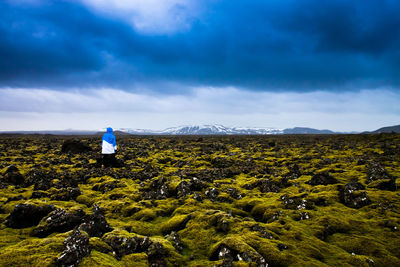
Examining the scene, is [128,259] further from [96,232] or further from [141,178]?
[141,178]

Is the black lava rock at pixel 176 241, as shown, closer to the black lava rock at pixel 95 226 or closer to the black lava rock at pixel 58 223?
the black lava rock at pixel 95 226

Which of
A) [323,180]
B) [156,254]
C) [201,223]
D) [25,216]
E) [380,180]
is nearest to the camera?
[156,254]

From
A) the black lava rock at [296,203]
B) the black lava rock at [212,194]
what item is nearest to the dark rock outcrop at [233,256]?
the black lava rock at [296,203]

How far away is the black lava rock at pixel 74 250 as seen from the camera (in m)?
4.73

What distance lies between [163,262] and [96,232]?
2.56 meters

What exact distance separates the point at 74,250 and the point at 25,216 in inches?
169

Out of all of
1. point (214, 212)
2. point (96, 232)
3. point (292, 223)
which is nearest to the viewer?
point (96, 232)

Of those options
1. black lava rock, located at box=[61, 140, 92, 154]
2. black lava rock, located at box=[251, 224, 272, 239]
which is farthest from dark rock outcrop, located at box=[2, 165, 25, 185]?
black lava rock, located at box=[61, 140, 92, 154]

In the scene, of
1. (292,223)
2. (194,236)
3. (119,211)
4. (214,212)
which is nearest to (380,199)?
(292,223)

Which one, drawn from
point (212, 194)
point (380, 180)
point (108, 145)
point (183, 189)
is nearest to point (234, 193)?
point (212, 194)

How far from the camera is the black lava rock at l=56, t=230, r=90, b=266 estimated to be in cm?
473

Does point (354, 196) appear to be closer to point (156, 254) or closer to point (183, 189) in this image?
point (183, 189)

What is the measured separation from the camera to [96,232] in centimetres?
690

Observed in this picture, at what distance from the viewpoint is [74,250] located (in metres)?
4.87
